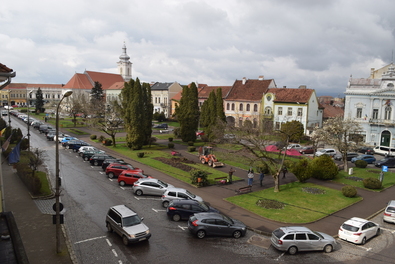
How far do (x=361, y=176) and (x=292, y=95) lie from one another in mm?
30908

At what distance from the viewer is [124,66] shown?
12838 centimetres

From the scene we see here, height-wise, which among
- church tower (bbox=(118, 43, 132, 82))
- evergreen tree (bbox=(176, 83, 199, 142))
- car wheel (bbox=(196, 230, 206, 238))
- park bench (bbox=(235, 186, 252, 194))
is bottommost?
car wheel (bbox=(196, 230, 206, 238))

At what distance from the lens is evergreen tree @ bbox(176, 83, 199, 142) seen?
5328 centimetres

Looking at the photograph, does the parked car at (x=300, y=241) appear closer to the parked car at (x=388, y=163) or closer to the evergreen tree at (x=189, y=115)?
the parked car at (x=388, y=163)

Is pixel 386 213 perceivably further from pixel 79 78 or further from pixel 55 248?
pixel 79 78

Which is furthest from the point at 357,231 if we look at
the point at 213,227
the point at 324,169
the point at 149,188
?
the point at 149,188

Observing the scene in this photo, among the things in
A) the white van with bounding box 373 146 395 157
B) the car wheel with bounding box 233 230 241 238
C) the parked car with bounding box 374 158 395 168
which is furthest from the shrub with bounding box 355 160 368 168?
the car wheel with bounding box 233 230 241 238

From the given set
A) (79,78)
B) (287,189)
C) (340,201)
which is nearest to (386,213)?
(340,201)

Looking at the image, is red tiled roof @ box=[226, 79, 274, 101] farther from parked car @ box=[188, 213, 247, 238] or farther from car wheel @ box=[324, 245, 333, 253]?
car wheel @ box=[324, 245, 333, 253]

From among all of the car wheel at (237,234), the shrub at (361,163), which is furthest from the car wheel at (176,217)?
the shrub at (361,163)

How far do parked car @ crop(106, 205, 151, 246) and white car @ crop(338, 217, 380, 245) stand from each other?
1213cm

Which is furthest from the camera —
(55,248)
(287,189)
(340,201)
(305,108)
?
(305,108)

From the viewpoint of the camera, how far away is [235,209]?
23.7 meters

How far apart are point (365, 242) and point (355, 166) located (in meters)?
23.7
